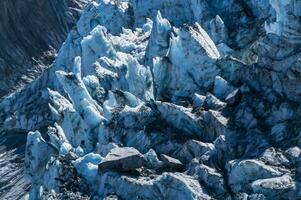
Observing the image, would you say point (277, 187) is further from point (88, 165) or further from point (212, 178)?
point (88, 165)

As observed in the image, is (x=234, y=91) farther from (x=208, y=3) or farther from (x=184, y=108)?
(x=208, y=3)

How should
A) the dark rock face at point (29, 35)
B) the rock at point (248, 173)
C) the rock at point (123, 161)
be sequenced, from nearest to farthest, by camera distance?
the rock at point (248, 173) → the rock at point (123, 161) → the dark rock face at point (29, 35)

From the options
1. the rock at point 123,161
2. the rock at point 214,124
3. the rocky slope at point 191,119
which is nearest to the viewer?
the rocky slope at point 191,119

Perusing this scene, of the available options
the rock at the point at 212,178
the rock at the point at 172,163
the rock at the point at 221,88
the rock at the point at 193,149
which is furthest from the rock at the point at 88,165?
the rock at the point at 221,88

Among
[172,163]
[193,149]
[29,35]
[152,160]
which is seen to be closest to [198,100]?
[193,149]

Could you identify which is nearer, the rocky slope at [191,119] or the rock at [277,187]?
the rock at [277,187]

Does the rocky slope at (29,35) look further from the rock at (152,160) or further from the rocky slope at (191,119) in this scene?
the rock at (152,160)

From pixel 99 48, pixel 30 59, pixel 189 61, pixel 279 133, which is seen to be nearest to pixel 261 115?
pixel 279 133

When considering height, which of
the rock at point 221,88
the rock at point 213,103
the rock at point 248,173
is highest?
the rock at point 221,88

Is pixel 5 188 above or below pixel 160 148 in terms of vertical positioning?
below
